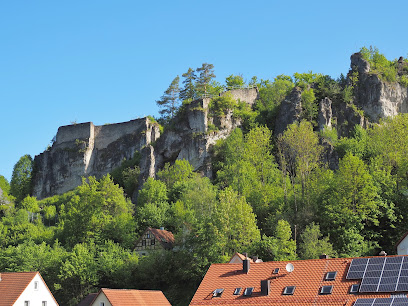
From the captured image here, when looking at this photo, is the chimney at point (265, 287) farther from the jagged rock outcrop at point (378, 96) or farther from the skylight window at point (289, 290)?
the jagged rock outcrop at point (378, 96)

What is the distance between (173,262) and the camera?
6250 centimetres

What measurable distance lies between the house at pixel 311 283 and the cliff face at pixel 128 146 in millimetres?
42542

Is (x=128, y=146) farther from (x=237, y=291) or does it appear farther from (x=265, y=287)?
(x=265, y=287)

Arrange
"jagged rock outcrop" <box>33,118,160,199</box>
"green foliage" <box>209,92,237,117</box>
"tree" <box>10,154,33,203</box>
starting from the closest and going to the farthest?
"green foliage" <box>209,92,237,117</box>
"jagged rock outcrop" <box>33,118,160,199</box>
"tree" <box>10,154,33,203</box>

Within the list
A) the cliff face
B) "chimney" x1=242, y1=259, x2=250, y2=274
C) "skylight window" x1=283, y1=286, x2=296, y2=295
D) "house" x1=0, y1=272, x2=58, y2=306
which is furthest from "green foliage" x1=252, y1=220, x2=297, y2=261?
the cliff face

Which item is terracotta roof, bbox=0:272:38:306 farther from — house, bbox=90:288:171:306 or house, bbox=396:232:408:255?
house, bbox=396:232:408:255

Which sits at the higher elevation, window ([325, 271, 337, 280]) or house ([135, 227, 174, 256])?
house ([135, 227, 174, 256])

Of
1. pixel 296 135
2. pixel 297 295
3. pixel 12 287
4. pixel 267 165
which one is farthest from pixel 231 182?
pixel 297 295

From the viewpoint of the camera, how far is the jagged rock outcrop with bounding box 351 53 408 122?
83.9 metres

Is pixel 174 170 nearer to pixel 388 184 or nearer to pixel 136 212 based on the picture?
pixel 136 212

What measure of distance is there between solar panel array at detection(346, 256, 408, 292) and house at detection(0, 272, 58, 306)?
2705 centimetres

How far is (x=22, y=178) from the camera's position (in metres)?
106

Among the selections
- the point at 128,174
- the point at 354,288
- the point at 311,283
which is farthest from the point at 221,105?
the point at 354,288

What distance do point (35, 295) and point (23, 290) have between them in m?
1.56
